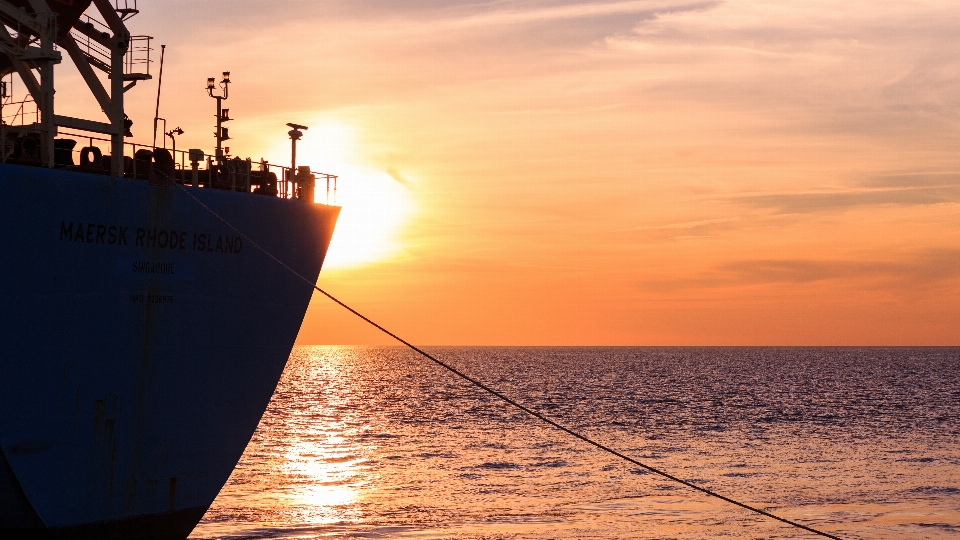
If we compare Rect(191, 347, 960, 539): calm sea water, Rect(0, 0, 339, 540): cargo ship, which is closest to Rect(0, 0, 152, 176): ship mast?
Rect(0, 0, 339, 540): cargo ship

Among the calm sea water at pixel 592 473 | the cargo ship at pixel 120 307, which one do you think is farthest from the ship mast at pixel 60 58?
the calm sea water at pixel 592 473

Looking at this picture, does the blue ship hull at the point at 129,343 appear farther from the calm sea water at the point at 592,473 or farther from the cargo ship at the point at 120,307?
the calm sea water at the point at 592,473

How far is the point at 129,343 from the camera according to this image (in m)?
20.7

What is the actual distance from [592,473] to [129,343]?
80.0 ft

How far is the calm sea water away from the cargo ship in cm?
624

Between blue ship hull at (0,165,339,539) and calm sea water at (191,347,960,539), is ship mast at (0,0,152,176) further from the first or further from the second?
calm sea water at (191,347,960,539)

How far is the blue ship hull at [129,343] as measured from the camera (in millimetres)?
19109

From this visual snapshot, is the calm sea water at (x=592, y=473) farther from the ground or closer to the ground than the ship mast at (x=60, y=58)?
closer to the ground

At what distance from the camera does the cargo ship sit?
19219 millimetres

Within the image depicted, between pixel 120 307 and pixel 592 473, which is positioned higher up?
pixel 120 307

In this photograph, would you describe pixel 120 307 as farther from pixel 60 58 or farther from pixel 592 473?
pixel 592 473

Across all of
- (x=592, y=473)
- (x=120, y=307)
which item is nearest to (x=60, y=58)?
(x=120, y=307)

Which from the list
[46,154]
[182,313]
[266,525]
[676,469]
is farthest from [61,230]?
[676,469]

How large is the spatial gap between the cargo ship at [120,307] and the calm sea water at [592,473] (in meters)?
6.24
